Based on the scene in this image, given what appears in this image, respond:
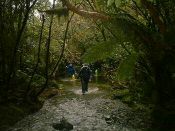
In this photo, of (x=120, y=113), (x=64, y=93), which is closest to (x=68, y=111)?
(x=120, y=113)

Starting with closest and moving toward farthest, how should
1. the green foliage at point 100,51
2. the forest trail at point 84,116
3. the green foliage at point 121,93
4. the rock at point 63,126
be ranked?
the green foliage at point 100,51 → the rock at point 63,126 → the forest trail at point 84,116 → the green foliage at point 121,93

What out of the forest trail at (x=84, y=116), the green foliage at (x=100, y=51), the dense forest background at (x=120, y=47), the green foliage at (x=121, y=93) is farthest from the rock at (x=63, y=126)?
the green foliage at (x=121, y=93)

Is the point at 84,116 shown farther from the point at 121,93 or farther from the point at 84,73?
the point at 84,73

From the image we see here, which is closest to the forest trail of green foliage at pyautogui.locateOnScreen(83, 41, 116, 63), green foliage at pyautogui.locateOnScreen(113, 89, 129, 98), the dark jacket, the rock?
the rock

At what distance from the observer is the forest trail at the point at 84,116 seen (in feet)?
32.8

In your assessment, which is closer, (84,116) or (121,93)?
(84,116)

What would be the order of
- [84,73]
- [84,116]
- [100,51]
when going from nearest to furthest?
1. [100,51]
2. [84,116]
3. [84,73]

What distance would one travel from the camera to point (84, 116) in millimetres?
11617

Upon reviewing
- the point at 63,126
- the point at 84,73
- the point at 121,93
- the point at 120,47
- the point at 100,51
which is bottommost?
the point at 63,126

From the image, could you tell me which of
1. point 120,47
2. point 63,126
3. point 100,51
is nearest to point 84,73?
point 120,47

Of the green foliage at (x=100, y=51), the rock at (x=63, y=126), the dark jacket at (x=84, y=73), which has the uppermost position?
the green foliage at (x=100, y=51)

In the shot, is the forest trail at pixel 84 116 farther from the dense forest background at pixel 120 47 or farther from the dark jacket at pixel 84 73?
the dark jacket at pixel 84 73

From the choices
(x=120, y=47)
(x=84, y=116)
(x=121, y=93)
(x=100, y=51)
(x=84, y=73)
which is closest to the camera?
(x=100, y=51)

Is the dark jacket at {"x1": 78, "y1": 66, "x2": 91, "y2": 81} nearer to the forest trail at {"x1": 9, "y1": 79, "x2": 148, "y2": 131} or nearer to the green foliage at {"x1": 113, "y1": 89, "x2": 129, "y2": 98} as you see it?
the forest trail at {"x1": 9, "y1": 79, "x2": 148, "y2": 131}
